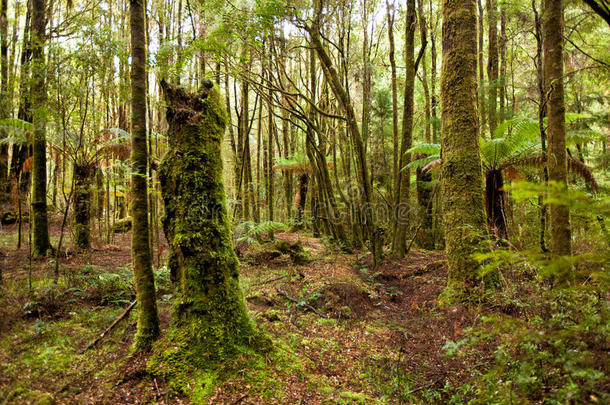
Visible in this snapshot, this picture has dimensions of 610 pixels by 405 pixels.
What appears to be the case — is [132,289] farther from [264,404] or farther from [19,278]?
[264,404]

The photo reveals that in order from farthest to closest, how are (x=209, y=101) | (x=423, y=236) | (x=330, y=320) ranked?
1. (x=423, y=236)
2. (x=330, y=320)
3. (x=209, y=101)

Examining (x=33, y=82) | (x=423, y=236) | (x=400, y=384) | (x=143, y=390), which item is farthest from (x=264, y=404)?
(x=423, y=236)

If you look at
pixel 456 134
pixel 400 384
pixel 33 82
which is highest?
pixel 33 82

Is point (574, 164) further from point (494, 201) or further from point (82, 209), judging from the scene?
point (82, 209)

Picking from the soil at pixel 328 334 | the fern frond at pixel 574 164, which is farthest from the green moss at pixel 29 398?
the fern frond at pixel 574 164

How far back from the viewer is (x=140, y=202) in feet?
10.1

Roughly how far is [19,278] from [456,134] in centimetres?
732

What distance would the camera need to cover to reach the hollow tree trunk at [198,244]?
2.77 m

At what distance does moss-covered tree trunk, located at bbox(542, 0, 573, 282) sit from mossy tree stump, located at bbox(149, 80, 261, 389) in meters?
3.44

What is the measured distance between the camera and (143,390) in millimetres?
2400

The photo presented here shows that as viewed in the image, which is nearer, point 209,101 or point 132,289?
point 209,101

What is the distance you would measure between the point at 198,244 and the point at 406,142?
5970 mm

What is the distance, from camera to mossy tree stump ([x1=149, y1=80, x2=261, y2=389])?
2.73 meters

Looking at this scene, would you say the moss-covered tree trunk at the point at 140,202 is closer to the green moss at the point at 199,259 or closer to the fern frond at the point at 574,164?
the green moss at the point at 199,259
